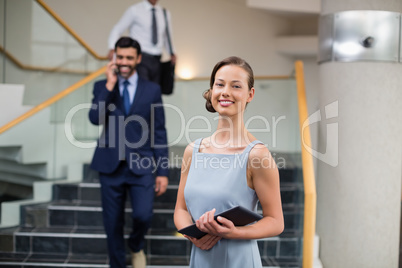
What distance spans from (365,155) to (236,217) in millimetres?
2460

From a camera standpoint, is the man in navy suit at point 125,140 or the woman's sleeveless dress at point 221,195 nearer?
the woman's sleeveless dress at point 221,195

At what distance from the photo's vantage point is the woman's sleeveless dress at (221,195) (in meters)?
1.66

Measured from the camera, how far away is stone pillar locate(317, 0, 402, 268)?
371 centimetres

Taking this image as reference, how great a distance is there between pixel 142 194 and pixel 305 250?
120 centimetres

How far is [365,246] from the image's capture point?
12.6 ft

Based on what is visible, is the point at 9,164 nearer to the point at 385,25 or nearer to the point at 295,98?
the point at 295,98

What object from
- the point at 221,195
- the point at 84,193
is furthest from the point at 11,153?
the point at 221,195

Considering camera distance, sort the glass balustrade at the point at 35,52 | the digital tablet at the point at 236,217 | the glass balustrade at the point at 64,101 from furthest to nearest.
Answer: the glass balustrade at the point at 35,52
the glass balustrade at the point at 64,101
the digital tablet at the point at 236,217

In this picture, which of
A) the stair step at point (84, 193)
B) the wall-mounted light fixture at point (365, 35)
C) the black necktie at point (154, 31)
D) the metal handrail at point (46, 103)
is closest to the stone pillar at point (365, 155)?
the wall-mounted light fixture at point (365, 35)

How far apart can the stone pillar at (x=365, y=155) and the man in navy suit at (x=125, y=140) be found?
1346mm

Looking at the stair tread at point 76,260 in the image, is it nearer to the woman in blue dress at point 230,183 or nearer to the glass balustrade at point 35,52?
the glass balustrade at point 35,52

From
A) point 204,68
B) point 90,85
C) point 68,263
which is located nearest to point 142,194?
point 68,263

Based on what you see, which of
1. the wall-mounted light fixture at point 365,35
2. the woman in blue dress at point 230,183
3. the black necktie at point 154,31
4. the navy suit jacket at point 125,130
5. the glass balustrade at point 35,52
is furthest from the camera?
the glass balustrade at point 35,52

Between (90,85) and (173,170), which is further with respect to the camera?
(90,85)
